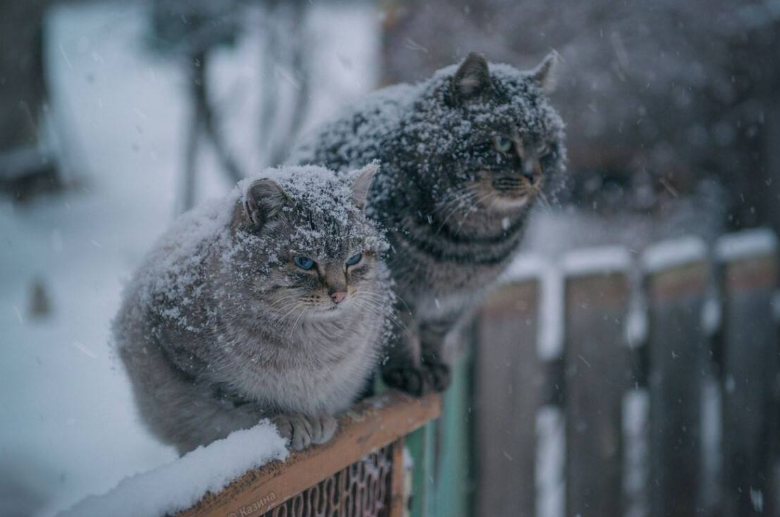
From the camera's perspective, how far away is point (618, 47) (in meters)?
3.15

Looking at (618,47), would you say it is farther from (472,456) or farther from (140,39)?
(140,39)

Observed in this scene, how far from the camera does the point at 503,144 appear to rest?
50.8 inches

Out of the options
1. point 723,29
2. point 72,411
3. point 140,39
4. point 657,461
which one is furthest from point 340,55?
point 657,461

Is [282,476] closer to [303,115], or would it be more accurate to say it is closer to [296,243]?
[296,243]

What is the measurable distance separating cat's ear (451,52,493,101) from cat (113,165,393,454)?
355 millimetres

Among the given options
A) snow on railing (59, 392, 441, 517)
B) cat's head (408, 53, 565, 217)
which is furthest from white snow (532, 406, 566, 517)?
cat's head (408, 53, 565, 217)

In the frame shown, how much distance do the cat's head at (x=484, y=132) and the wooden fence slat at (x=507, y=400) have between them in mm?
762

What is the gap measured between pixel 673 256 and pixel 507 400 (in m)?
0.92

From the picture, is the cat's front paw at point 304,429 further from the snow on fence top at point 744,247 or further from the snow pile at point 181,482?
the snow on fence top at point 744,247

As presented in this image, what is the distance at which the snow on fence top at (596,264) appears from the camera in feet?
7.18

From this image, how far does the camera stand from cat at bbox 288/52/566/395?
50.8 inches

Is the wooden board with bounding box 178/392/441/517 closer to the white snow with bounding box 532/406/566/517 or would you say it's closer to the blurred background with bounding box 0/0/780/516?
the white snow with bounding box 532/406/566/517

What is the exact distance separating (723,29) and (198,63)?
2727mm

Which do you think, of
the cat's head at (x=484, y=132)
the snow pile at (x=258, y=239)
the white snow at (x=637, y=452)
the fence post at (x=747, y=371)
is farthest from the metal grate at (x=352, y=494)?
the fence post at (x=747, y=371)
